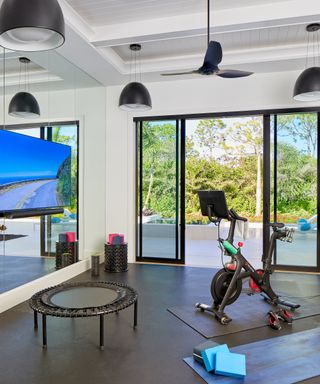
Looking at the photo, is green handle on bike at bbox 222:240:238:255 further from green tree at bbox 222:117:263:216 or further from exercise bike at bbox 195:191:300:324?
green tree at bbox 222:117:263:216

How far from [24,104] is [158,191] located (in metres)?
2.95

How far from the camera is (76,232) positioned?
221 inches

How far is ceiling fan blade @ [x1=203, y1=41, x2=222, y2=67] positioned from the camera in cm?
327

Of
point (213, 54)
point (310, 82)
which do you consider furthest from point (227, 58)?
point (213, 54)

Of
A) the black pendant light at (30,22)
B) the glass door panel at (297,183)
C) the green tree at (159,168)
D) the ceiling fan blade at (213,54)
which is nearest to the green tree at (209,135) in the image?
the green tree at (159,168)

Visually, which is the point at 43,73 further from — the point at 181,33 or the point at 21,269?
the point at 21,269

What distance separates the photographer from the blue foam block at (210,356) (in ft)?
8.28

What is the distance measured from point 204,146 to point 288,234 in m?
7.31

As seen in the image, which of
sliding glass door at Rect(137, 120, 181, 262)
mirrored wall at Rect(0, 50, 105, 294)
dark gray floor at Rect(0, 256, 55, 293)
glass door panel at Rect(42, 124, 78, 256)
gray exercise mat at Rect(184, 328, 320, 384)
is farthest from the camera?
sliding glass door at Rect(137, 120, 181, 262)

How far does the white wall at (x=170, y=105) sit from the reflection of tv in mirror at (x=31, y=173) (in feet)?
4.85

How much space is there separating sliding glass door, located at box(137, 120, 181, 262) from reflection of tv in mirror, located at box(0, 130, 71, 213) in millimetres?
1784

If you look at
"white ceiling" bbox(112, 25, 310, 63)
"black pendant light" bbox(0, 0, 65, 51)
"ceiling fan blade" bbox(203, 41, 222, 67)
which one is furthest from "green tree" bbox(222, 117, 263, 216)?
"black pendant light" bbox(0, 0, 65, 51)

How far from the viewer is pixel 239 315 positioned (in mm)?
3605

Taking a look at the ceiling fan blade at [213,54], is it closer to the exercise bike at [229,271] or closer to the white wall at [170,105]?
the exercise bike at [229,271]
